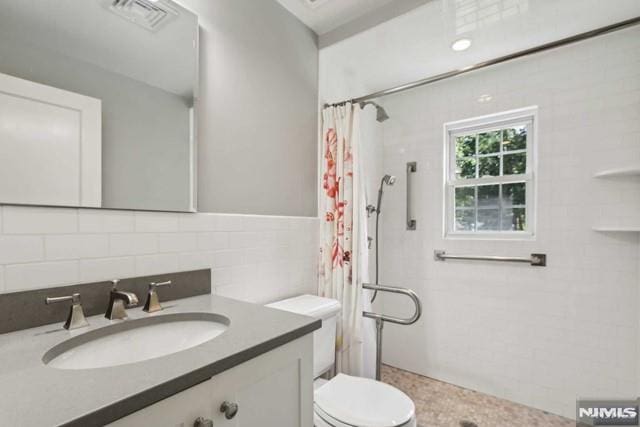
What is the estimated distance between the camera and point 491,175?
7.35ft

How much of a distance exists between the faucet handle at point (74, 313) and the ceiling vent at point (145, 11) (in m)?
0.95

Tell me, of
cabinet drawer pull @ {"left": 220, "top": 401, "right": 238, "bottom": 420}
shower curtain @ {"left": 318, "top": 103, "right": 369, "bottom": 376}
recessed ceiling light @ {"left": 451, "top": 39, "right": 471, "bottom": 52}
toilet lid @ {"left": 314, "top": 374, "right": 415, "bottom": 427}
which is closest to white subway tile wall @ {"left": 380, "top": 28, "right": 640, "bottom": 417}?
recessed ceiling light @ {"left": 451, "top": 39, "right": 471, "bottom": 52}

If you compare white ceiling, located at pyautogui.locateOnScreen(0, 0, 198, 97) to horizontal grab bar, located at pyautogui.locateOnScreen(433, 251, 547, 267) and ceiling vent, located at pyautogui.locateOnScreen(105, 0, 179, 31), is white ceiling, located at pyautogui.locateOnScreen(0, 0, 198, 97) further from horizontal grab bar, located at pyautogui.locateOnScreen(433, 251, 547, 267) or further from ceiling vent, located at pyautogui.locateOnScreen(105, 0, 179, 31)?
horizontal grab bar, located at pyautogui.locateOnScreen(433, 251, 547, 267)

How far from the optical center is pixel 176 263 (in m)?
1.18

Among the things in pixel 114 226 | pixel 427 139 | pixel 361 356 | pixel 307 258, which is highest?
pixel 427 139

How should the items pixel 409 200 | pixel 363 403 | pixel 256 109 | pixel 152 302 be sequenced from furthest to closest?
pixel 409 200, pixel 256 109, pixel 363 403, pixel 152 302

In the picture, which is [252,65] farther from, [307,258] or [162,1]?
[307,258]

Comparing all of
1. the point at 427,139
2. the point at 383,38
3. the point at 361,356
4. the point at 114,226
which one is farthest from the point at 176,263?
the point at 427,139

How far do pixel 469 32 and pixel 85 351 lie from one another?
2.25 metres

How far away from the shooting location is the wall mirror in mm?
853

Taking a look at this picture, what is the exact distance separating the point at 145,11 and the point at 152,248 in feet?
2.87

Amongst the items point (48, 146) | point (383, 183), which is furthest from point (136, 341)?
point (383, 183)

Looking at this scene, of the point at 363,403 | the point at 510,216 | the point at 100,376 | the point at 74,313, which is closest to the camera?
the point at 100,376

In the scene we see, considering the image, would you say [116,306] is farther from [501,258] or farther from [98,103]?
[501,258]
